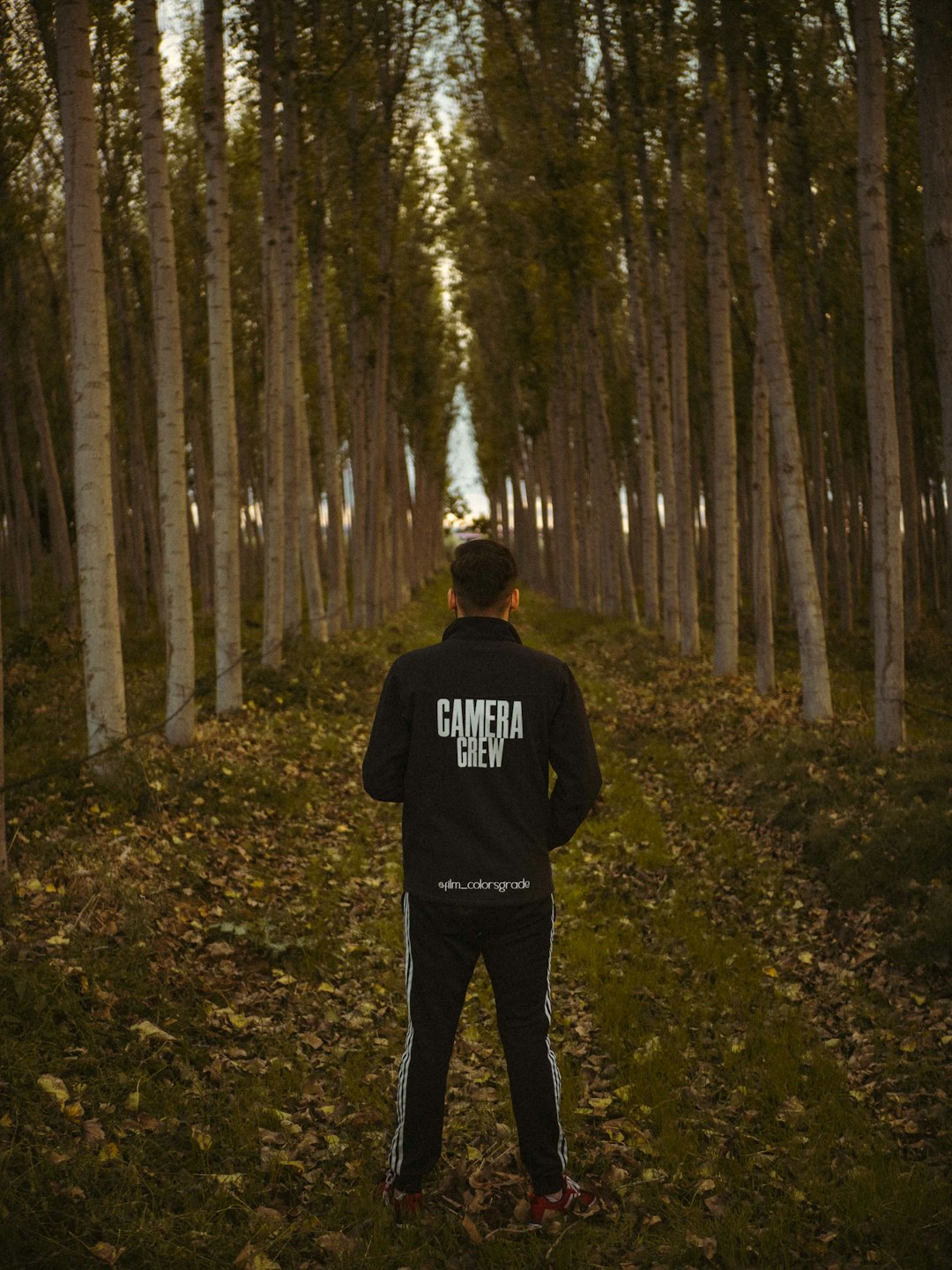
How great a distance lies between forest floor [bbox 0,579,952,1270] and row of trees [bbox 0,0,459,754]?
2274mm

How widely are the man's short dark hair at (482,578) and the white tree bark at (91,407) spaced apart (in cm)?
559

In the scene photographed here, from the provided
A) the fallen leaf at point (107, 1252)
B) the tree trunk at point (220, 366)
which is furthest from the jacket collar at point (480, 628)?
the tree trunk at point (220, 366)

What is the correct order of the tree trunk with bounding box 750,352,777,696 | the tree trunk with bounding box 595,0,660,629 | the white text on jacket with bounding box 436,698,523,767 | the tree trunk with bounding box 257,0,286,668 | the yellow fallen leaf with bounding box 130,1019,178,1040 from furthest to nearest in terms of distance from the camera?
the tree trunk with bounding box 595,0,660,629 → the tree trunk with bounding box 750,352,777,696 → the tree trunk with bounding box 257,0,286,668 → the yellow fallen leaf with bounding box 130,1019,178,1040 → the white text on jacket with bounding box 436,698,523,767

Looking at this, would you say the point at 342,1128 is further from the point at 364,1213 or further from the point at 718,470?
the point at 718,470

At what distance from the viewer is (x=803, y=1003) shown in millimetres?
6012

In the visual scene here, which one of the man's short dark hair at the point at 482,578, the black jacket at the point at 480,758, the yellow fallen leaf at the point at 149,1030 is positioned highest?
the man's short dark hair at the point at 482,578

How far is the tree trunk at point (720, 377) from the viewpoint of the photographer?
49.9 ft

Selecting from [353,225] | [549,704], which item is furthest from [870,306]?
[353,225]

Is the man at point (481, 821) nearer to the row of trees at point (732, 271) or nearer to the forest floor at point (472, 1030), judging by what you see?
the forest floor at point (472, 1030)

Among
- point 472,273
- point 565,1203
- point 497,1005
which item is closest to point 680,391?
point 472,273

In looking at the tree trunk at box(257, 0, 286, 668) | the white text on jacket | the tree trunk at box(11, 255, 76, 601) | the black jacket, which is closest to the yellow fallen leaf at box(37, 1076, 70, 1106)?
the black jacket

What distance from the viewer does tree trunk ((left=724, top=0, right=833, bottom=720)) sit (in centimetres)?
1235

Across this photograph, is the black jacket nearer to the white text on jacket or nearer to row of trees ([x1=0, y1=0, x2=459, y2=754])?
the white text on jacket

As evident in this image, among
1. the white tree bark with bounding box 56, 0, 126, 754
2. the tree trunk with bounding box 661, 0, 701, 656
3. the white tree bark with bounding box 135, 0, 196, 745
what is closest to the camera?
the white tree bark with bounding box 56, 0, 126, 754
